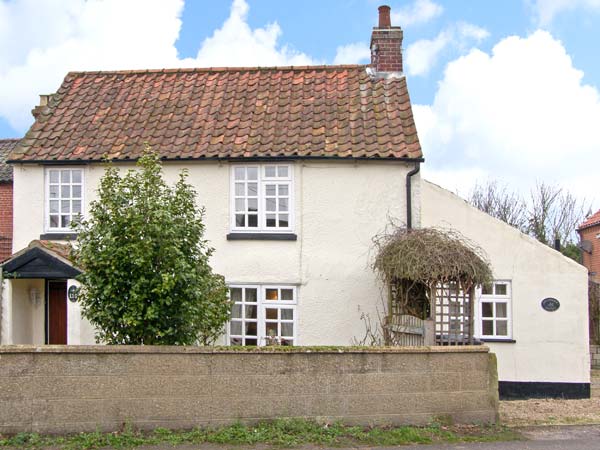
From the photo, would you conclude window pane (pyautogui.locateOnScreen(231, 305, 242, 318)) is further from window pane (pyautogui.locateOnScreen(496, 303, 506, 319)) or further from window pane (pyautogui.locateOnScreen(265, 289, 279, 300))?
window pane (pyautogui.locateOnScreen(496, 303, 506, 319))

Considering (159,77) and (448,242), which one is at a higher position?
(159,77)

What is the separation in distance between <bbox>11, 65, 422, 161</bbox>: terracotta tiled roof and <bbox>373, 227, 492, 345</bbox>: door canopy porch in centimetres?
257

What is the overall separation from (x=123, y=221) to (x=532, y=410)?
25.5 ft

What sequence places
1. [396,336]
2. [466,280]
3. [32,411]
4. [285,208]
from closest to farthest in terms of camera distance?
[32,411] → [466,280] → [396,336] → [285,208]

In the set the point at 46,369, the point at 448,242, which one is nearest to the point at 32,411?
the point at 46,369

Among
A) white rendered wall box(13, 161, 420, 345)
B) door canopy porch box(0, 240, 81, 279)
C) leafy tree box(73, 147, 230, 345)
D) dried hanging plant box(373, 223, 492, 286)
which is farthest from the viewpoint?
white rendered wall box(13, 161, 420, 345)

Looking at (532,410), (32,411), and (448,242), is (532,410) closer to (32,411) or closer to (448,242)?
(448,242)

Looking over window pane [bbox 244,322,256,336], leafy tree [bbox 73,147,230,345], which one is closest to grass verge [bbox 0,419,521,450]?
leafy tree [bbox 73,147,230,345]

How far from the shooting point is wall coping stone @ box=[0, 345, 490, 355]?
7969mm

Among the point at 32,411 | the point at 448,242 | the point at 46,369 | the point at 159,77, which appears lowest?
the point at 32,411

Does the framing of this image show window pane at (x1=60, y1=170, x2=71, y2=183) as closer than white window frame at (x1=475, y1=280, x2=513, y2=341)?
No

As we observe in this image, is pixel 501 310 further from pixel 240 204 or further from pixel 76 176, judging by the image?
pixel 76 176

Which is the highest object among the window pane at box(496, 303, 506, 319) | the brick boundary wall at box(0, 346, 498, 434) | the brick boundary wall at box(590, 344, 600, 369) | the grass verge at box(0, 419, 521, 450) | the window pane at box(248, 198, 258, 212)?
the window pane at box(248, 198, 258, 212)

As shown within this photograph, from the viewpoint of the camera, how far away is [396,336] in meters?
11.2
